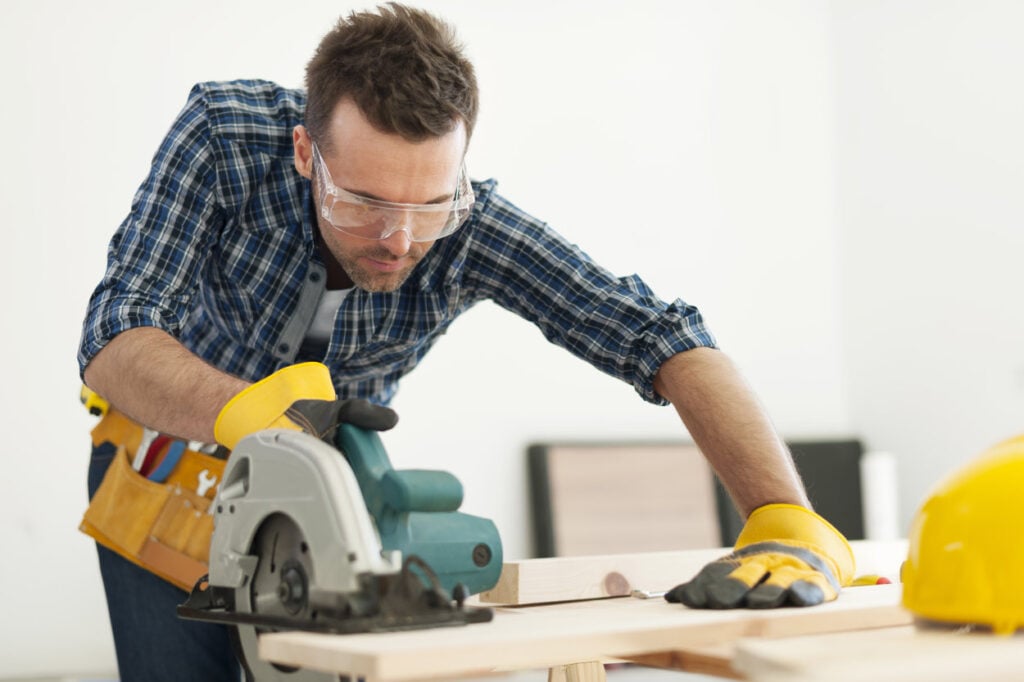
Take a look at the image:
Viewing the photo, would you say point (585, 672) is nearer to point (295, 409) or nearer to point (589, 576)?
point (589, 576)

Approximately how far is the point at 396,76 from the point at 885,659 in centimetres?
114

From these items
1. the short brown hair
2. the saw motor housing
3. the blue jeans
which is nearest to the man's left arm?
the saw motor housing

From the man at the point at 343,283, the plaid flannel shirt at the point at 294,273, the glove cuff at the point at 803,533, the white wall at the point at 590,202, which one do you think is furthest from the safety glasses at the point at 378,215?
the white wall at the point at 590,202

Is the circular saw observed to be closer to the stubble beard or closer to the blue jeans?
the stubble beard

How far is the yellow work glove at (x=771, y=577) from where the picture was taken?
111 cm

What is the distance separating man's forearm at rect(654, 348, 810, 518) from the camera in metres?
1.56

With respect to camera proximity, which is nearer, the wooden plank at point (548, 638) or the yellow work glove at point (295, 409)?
the wooden plank at point (548, 638)

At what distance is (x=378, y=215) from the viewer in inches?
63.7

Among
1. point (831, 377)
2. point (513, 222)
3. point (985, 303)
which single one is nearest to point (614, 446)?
point (831, 377)

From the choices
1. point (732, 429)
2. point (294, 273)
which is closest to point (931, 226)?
point (732, 429)

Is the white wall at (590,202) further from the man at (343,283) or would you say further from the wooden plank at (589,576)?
the wooden plank at (589,576)

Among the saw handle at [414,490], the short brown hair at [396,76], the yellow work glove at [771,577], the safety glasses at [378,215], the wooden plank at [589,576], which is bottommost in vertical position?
the wooden plank at [589,576]

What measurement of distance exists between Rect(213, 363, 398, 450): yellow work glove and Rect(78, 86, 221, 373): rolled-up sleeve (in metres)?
0.33

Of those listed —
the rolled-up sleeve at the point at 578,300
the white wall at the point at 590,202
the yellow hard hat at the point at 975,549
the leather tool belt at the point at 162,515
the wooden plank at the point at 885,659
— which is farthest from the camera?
the white wall at the point at 590,202
